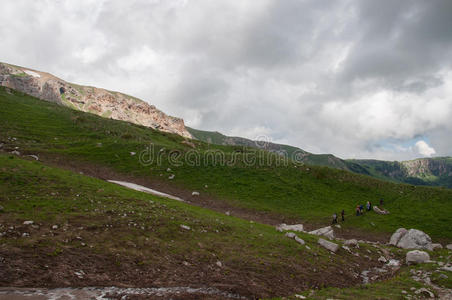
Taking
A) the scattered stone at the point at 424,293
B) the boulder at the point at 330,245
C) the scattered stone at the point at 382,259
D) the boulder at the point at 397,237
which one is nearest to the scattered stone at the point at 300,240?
the boulder at the point at 330,245

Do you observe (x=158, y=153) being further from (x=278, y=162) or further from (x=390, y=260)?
(x=390, y=260)

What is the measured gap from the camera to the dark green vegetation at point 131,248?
10.6m

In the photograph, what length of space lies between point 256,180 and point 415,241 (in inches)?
965

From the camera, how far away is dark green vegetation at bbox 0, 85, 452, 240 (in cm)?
3503

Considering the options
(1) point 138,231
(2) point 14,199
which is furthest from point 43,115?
(1) point 138,231

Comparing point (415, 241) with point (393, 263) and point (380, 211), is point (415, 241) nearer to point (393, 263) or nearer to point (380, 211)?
point (393, 263)

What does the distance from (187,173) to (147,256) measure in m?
32.2

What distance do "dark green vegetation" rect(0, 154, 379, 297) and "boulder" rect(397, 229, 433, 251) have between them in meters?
10.00

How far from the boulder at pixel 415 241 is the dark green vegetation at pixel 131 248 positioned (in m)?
10.00

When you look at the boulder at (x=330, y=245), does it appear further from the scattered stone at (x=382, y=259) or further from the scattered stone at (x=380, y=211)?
the scattered stone at (x=380, y=211)

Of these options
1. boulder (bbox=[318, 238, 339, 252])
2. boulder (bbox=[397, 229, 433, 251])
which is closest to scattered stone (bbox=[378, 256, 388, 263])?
boulder (bbox=[318, 238, 339, 252])

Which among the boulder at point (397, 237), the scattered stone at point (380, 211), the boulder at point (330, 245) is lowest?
the boulder at point (397, 237)

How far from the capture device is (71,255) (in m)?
11.2

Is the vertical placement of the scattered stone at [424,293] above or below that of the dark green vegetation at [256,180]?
below
